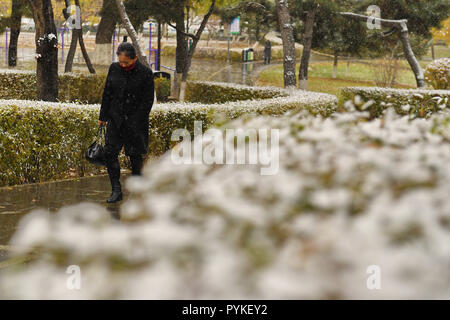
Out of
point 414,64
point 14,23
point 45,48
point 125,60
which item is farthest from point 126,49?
point 14,23

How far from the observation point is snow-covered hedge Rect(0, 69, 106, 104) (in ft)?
53.7

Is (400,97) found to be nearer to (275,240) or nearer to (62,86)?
(62,86)

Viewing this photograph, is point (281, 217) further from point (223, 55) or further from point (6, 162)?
point (223, 55)

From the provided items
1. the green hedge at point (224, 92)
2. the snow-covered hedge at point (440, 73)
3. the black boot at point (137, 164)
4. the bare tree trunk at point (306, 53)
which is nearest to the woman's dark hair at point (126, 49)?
the black boot at point (137, 164)

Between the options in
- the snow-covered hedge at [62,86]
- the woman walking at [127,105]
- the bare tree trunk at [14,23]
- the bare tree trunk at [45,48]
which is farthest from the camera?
the bare tree trunk at [14,23]

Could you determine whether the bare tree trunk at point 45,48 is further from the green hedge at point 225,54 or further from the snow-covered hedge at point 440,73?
the green hedge at point 225,54

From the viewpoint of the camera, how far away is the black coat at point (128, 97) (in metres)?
6.95

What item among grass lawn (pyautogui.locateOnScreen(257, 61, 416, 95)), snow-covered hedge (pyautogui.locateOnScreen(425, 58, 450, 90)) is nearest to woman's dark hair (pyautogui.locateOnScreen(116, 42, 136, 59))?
snow-covered hedge (pyautogui.locateOnScreen(425, 58, 450, 90))

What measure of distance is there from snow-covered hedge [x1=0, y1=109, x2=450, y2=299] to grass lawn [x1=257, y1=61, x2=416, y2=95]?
78.3ft

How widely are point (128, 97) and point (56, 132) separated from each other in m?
1.94

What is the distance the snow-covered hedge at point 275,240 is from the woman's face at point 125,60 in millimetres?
4221

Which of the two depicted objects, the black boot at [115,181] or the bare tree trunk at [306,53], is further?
the bare tree trunk at [306,53]

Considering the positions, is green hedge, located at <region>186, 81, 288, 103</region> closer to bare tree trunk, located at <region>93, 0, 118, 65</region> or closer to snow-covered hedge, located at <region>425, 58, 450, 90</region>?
bare tree trunk, located at <region>93, 0, 118, 65</region>

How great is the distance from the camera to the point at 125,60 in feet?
22.2
